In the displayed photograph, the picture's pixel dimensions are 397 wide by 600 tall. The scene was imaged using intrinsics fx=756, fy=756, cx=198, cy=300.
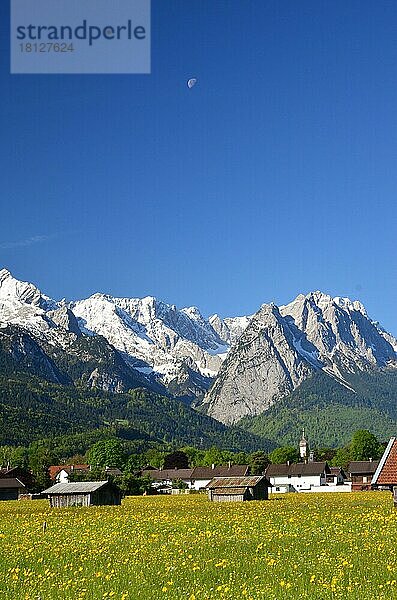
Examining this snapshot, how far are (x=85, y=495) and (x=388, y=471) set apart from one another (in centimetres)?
4507

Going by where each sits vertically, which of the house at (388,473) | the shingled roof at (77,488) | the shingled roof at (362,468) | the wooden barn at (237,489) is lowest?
the shingled roof at (362,468)

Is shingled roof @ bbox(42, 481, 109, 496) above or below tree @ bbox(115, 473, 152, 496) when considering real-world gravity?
above

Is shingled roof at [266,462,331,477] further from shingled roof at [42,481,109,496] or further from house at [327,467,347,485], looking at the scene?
shingled roof at [42,481,109,496]

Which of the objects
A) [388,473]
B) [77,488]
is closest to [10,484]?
[77,488]

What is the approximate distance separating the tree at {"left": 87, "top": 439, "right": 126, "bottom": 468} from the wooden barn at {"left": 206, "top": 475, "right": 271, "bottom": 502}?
3038 inches

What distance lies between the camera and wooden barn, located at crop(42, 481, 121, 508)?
8475 centimetres

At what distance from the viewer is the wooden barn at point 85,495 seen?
8475 centimetres

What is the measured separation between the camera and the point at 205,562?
24375mm

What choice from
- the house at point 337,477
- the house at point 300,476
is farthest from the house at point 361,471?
the house at point 300,476

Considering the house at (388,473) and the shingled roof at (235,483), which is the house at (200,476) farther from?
the house at (388,473)

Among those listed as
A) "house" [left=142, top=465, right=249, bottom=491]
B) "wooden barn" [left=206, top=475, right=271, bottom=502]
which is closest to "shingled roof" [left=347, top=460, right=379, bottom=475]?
"house" [left=142, top=465, right=249, bottom=491]

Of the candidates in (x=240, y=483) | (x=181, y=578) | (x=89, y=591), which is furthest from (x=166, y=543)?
(x=240, y=483)

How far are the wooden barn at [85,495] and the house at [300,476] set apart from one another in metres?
91.6

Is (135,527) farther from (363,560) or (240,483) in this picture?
(240,483)
